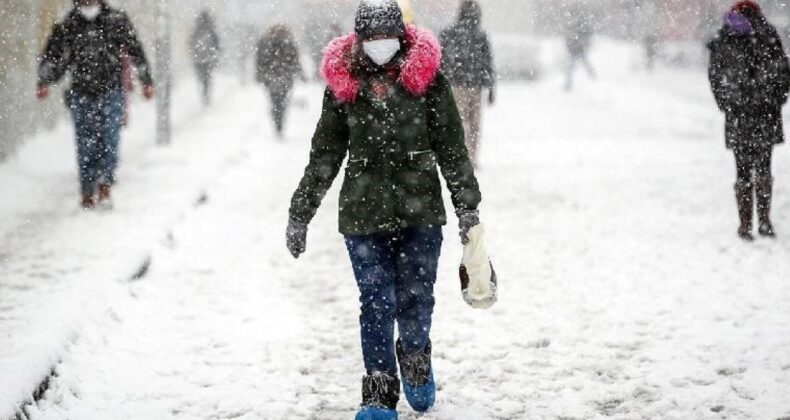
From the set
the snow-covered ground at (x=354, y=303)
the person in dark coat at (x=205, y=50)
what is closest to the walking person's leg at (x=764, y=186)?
the snow-covered ground at (x=354, y=303)

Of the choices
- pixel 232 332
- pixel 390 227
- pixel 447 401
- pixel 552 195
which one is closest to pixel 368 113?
pixel 390 227

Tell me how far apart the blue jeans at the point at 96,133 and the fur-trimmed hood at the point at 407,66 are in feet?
18.3

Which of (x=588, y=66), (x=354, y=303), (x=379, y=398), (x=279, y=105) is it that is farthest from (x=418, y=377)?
(x=588, y=66)

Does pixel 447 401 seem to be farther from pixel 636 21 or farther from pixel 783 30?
pixel 636 21

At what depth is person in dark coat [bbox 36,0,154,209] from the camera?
9.05 meters

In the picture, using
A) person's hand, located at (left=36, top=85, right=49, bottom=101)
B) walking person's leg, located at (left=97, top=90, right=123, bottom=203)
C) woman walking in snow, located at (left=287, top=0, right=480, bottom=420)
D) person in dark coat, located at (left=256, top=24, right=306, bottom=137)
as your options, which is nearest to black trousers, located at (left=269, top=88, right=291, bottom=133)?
person in dark coat, located at (left=256, top=24, right=306, bottom=137)

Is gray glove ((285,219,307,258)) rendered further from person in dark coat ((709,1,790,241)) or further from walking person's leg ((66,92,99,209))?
walking person's leg ((66,92,99,209))

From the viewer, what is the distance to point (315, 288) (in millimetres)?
7098

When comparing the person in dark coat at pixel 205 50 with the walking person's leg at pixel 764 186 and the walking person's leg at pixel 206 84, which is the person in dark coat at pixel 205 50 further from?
the walking person's leg at pixel 764 186

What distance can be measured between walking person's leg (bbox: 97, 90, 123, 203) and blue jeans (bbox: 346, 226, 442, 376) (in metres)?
5.63

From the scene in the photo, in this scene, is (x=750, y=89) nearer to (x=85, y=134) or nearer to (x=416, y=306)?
(x=416, y=306)

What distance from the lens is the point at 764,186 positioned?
25.7 feet

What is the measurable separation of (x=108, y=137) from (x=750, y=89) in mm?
5950

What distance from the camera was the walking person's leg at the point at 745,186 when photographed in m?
7.82
